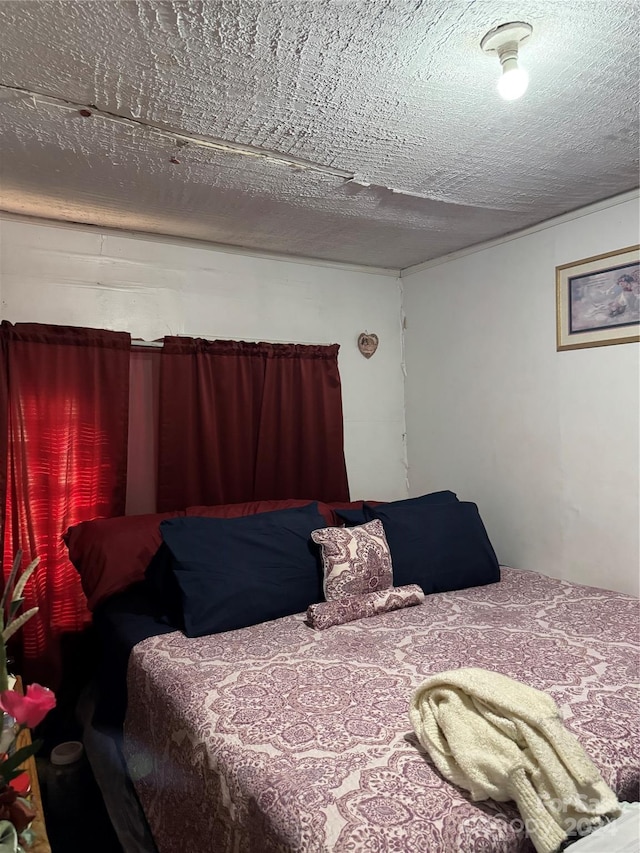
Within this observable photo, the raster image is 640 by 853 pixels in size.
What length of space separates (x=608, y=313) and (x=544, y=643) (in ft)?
4.74

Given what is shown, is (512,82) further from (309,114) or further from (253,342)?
(253,342)

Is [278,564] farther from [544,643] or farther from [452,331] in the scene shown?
[452,331]

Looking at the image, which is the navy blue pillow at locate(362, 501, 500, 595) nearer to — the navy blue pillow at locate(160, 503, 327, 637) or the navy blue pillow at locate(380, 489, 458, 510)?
the navy blue pillow at locate(380, 489, 458, 510)

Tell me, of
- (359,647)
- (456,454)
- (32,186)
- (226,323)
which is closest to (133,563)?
(359,647)

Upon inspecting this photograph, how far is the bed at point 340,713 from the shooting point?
45.3 inches

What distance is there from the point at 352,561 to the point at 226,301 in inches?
60.7

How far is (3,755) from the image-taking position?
1.04 metres

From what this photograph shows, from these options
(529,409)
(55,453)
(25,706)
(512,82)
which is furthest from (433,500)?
(25,706)

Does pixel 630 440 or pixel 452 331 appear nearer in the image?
pixel 630 440

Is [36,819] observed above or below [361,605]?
A: below

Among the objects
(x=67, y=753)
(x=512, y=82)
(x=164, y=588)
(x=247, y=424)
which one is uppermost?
(x=512, y=82)

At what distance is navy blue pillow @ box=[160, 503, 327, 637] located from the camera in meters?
2.12

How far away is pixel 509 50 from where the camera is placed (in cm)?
145

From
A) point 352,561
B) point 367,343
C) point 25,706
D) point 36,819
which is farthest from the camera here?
point 367,343
